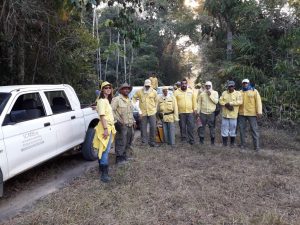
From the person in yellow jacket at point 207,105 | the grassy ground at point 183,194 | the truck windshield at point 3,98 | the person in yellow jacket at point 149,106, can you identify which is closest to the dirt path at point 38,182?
the grassy ground at point 183,194

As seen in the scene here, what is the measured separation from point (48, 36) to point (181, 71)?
25.4 m

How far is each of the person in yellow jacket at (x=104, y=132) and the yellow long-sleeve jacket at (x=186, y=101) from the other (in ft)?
12.1

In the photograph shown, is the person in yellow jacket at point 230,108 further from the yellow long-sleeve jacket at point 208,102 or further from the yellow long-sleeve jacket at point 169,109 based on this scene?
the yellow long-sleeve jacket at point 169,109

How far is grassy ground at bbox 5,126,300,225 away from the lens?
15.7ft

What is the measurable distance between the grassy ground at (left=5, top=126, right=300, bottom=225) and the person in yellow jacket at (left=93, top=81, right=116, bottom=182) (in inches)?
12.8

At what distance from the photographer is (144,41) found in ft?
41.3

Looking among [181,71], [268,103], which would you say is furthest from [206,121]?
[181,71]

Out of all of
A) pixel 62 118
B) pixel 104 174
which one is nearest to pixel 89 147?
pixel 62 118

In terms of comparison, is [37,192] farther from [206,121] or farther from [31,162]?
[206,121]

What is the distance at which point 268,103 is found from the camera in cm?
1305

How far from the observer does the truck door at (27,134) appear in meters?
5.32

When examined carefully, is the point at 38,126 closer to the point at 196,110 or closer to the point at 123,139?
the point at 123,139

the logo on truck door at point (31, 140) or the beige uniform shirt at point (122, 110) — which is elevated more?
the beige uniform shirt at point (122, 110)

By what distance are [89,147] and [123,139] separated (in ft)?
2.82
